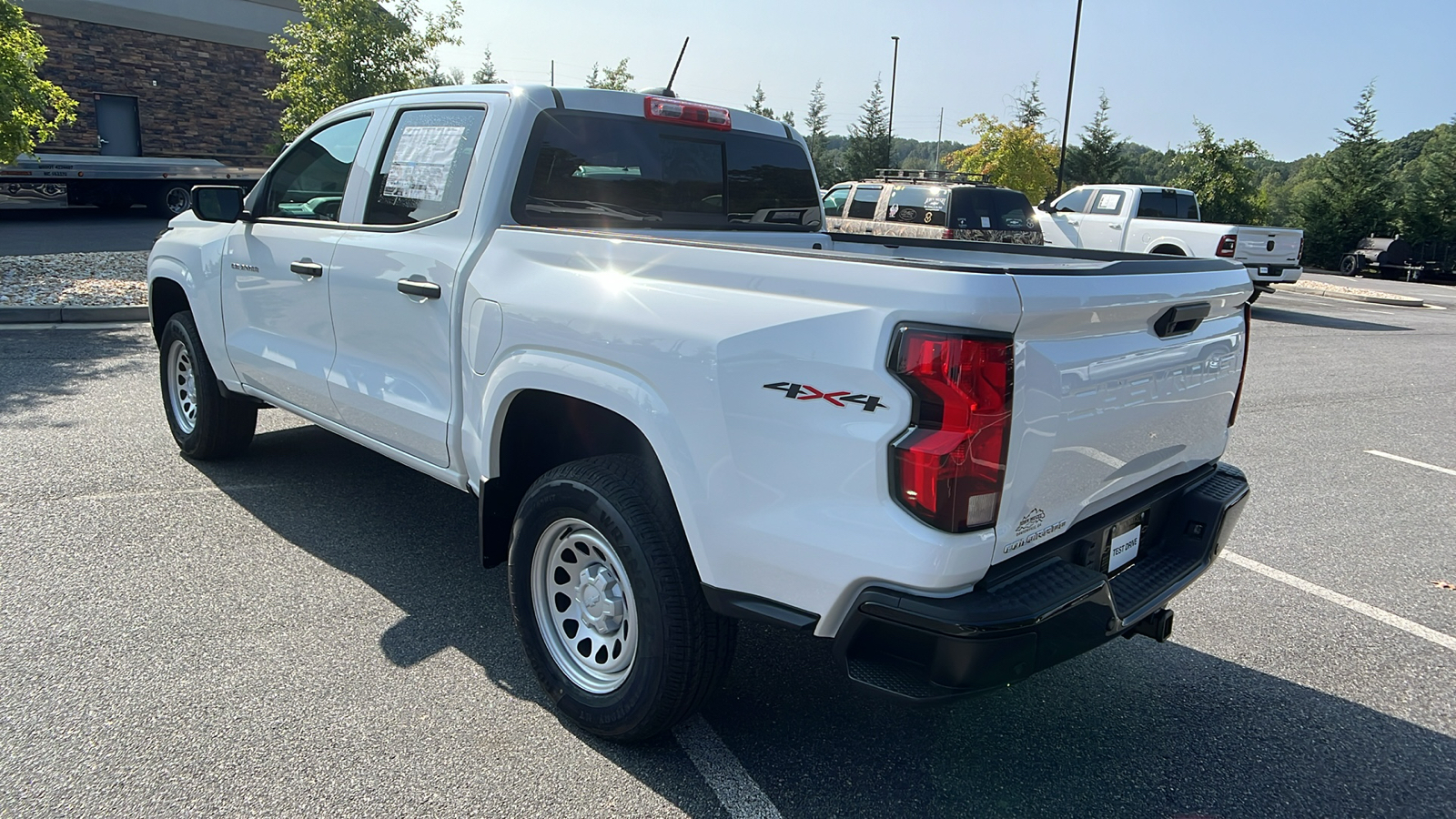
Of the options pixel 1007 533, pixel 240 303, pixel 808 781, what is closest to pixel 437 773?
pixel 808 781

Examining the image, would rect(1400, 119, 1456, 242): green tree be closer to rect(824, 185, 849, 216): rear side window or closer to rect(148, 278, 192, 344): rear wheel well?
rect(824, 185, 849, 216): rear side window

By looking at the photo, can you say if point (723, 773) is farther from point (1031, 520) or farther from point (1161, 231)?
point (1161, 231)

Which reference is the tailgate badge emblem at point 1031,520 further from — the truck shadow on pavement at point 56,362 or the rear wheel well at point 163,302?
the truck shadow on pavement at point 56,362

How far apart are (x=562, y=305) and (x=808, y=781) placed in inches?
63.4

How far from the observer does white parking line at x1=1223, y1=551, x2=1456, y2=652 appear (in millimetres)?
3953

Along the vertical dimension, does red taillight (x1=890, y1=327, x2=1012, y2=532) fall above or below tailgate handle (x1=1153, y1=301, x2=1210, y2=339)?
below

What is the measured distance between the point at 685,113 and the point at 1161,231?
13715mm

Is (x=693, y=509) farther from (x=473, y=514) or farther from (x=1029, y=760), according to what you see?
(x=473, y=514)

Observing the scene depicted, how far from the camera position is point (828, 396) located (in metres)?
2.20

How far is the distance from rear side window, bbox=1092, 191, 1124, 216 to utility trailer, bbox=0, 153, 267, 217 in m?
18.1

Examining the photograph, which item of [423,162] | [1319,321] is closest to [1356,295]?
[1319,321]

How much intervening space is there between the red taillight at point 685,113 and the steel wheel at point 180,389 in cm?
338

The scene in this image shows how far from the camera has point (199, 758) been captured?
8.97ft

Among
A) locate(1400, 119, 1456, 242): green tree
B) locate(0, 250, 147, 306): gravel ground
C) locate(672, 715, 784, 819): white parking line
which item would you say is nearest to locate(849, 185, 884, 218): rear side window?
locate(0, 250, 147, 306): gravel ground
